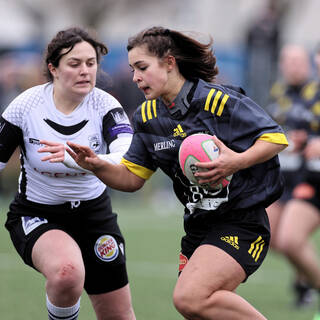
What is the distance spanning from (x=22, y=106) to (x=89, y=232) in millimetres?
914

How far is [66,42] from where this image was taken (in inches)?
211

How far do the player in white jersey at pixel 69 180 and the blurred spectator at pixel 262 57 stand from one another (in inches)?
435

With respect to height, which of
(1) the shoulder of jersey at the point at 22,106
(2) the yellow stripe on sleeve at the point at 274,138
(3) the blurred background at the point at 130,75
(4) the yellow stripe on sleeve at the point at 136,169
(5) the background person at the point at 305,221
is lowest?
(3) the blurred background at the point at 130,75

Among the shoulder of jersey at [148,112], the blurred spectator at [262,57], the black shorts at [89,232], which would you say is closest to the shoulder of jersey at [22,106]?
the black shorts at [89,232]

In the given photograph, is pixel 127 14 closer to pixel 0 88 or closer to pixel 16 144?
pixel 0 88

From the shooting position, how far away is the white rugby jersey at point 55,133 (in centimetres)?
534

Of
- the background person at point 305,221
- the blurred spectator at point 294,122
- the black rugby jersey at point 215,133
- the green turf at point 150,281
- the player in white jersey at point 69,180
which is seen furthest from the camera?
the blurred spectator at point 294,122

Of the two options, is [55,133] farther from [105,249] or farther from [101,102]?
[105,249]

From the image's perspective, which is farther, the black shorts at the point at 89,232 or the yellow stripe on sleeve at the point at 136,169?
Result: the black shorts at the point at 89,232

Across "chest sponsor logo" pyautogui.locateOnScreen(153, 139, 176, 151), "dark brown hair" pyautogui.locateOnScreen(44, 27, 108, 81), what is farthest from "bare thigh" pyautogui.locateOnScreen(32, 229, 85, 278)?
"dark brown hair" pyautogui.locateOnScreen(44, 27, 108, 81)

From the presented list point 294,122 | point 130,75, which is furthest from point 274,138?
point 130,75

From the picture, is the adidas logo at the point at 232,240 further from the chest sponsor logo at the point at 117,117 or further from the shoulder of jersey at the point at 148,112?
the chest sponsor logo at the point at 117,117

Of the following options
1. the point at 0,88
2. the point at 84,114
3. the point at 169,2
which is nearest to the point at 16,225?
the point at 84,114

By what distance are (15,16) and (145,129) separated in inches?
1038
